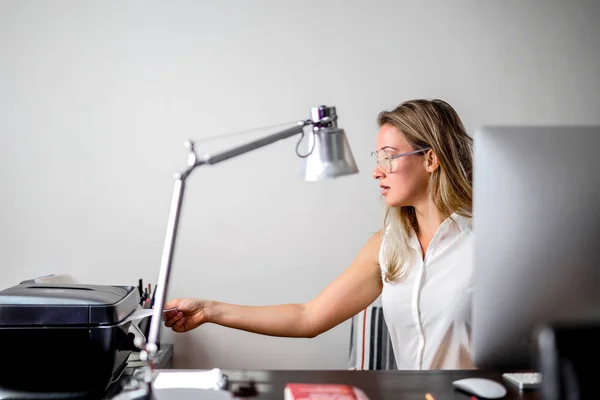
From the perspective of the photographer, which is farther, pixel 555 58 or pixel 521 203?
pixel 555 58

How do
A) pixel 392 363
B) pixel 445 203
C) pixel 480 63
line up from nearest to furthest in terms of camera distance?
pixel 445 203 < pixel 392 363 < pixel 480 63

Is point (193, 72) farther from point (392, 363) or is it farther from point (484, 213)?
point (484, 213)

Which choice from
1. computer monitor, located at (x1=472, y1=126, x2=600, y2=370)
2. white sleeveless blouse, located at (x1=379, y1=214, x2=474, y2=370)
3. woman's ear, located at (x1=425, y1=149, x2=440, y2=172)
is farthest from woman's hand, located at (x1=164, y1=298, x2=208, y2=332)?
computer monitor, located at (x1=472, y1=126, x2=600, y2=370)

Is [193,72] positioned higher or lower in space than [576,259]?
higher

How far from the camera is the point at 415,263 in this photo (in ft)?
6.18

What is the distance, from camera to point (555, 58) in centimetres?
287

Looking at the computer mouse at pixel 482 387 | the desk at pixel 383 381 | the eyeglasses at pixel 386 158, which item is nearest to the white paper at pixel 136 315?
the desk at pixel 383 381

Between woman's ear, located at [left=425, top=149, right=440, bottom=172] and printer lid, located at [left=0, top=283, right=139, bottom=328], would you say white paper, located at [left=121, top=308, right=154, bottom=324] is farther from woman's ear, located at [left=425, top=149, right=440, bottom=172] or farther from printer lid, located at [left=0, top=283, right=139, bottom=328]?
woman's ear, located at [left=425, top=149, right=440, bottom=172]

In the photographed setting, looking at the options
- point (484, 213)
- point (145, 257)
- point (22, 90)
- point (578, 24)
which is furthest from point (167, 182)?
point (578, 24)

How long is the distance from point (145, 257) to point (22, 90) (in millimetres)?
855

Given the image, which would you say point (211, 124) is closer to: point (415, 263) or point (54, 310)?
point (415, 263)

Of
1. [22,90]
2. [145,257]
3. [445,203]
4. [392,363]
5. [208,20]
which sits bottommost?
[392,363]

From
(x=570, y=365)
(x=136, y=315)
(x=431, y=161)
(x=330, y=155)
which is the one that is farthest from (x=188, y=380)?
(x=431, y=161)

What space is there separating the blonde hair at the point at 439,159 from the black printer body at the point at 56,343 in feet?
3.01
